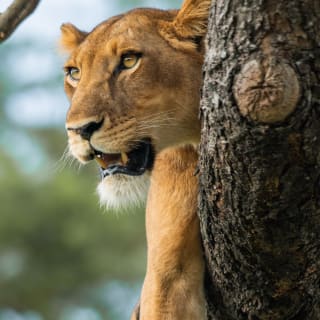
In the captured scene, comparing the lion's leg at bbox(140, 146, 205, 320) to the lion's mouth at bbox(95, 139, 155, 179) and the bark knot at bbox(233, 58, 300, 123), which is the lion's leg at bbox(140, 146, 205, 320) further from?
the bark knot at bbox(233, 58, 300, 123)

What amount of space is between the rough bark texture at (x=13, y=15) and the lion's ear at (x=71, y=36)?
573 mm

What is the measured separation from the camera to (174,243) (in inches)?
156

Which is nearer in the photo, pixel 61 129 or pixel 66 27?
pixel 66 27

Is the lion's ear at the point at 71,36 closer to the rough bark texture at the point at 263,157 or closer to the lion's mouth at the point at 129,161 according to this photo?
the lion's mouth at the point at 129,161

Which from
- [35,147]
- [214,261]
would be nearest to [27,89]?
[35,147]

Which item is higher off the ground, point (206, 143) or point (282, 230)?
point (206, 143)

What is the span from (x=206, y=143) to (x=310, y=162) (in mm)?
336

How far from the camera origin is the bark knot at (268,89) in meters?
2.93

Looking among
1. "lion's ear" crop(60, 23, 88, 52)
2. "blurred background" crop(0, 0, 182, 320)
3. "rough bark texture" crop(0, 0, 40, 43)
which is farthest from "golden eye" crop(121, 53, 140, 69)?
"blurred background" crop(0, 0, 182, 320)

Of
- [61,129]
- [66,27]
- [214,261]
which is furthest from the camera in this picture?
[61,129]

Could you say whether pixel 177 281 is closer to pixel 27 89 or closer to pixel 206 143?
pixel 206 143

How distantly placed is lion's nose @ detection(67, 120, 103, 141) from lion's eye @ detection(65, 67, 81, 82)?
385 mm

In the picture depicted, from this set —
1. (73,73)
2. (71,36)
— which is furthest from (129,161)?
(71,36)

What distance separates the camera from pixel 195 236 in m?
3.91
